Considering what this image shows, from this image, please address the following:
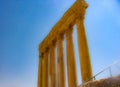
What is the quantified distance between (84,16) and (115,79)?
12628 millimetres

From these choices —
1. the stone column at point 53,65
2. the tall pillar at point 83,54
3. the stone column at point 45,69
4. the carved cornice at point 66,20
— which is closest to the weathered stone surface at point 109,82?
the tall pillar at point 83,54

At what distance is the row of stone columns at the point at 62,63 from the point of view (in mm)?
19016

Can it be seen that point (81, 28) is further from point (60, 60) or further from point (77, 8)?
point (60, 60)

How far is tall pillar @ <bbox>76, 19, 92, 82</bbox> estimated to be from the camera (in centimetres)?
1817

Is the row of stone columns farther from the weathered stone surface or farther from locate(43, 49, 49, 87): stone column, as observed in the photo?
the weathered stone surface

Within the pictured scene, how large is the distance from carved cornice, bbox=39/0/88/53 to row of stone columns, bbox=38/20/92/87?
0.66m

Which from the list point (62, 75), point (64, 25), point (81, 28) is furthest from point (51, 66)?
point (81, 28)

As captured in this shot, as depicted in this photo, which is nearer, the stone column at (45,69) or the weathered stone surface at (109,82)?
the weathered stone surface at (109,82)

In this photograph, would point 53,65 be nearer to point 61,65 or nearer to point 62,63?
point 62,63

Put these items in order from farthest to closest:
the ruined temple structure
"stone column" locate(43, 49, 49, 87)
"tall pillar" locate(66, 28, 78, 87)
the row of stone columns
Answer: "stone column" locate(43, 49, 49, 87)
"tall pillar" locate(66, 28, 78, 87)
the ruined temple structure
the row of stone columns

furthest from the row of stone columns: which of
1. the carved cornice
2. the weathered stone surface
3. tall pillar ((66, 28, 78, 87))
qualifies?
the weathered stone surface

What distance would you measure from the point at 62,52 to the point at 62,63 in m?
1.57

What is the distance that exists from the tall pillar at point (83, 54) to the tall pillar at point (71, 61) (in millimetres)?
2566

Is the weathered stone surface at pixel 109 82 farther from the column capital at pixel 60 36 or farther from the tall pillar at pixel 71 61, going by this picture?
the column capital at pixel 60 36
